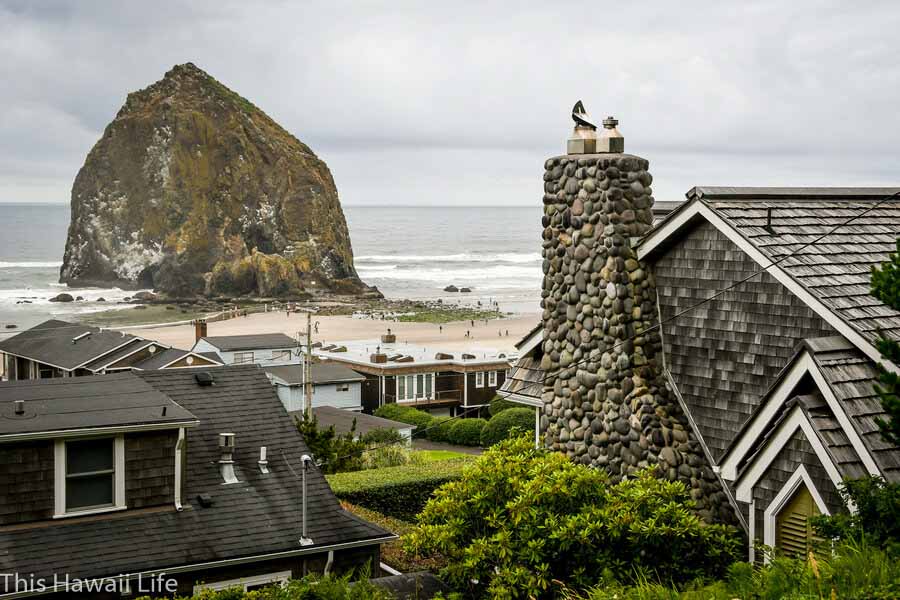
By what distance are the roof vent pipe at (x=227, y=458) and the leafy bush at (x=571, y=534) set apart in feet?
12.0

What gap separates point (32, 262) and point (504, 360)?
141 meters

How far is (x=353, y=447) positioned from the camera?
28.3 meters

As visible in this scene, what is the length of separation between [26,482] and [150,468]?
1.59 metres

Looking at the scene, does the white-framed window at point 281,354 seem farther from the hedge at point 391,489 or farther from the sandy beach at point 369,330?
the hedge at point 391,489

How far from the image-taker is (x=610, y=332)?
13.8m

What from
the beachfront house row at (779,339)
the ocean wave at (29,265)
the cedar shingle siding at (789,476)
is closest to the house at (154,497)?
the beachfront house row at (779,339)

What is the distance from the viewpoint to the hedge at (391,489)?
73.8ft

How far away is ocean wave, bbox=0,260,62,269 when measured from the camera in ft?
543

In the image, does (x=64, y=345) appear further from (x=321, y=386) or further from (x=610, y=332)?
(x=610, y=332)

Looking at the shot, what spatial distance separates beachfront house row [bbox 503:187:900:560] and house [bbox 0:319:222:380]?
1203 inches

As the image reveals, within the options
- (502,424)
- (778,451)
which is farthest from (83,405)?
(502,424)

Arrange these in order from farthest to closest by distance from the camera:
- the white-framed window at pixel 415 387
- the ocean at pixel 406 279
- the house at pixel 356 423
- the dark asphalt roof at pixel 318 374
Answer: the ocean at pixel 406 279 < the white-framed window at pixel 415 387 < the dark asphalt roof at pixel 318 374 < the house at pixel 356 423

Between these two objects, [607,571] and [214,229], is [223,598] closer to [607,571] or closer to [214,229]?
[607,571]

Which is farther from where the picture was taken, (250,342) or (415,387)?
(415,387)
